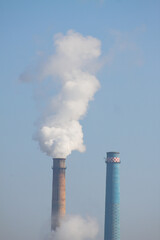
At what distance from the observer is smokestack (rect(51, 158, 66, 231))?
70.5m

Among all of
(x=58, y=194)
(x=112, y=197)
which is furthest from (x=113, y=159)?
(x=58, y=194)

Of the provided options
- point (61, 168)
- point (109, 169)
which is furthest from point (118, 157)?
point (61, 168)

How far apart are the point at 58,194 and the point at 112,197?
47.1 ft

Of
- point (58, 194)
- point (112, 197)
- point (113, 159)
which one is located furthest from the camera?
point (113, 159)

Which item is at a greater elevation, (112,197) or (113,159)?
(113,159)

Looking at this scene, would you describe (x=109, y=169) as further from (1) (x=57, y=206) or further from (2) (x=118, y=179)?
(1) (x=57, y=206)

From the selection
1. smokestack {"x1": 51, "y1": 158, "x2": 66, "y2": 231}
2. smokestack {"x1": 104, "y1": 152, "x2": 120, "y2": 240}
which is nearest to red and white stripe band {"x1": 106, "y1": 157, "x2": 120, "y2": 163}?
smokestack {"x1": 104, "y1": 152, "x2": 120, "y2": 240}

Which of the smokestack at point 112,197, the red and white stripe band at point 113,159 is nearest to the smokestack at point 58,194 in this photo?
the smokestack at point 112,197

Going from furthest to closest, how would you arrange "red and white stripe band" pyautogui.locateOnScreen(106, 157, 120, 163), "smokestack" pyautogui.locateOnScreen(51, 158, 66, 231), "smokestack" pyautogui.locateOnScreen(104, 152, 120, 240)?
"red and white stripe band" pyautogui.locateOnScreen(106, 157, 120, 163) → "smokestack" pyautogui.locateOnScreen(104, 152, 120, 240) → "smokestack" pyautogui.locateOnScreen(51, 158, 66, 231)

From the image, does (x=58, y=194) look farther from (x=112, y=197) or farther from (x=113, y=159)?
(x=113, y=159)

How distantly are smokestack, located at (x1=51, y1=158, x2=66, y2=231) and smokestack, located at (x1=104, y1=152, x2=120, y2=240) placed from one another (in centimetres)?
1264

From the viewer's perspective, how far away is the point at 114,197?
8219cm

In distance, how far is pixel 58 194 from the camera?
7050cm

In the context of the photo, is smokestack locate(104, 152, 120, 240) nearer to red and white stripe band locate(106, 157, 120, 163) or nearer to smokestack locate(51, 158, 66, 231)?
red and white stripe band locate(106, 157, 120, 163)
